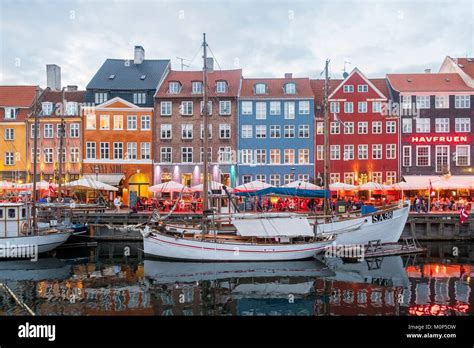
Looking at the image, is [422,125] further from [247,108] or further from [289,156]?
[247,108]

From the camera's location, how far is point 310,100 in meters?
45.0

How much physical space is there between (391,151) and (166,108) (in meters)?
23.4

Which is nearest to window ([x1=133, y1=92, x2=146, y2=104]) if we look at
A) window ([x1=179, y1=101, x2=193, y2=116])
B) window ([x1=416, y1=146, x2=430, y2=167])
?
window ([x1=179, y1=101, x2=193, y2=116])

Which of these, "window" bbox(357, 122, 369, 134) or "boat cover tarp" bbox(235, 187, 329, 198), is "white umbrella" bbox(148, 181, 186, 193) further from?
"window" bbox(357, 122, 369, 134)

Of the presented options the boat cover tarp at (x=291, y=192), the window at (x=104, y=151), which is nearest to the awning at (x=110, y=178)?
the window at (x=104, y=151)

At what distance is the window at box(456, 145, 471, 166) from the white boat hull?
2589 cm

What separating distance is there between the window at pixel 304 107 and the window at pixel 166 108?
13.3 meters

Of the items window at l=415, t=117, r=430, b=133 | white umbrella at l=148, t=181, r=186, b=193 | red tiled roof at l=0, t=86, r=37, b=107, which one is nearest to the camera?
white umbrella at l=148, t=181, r=186, b=193

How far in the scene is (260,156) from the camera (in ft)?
148

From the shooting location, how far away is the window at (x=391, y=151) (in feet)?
146

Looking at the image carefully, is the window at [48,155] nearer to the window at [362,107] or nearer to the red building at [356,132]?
the red building at [356,132]

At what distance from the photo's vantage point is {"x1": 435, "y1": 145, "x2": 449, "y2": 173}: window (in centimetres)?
4353

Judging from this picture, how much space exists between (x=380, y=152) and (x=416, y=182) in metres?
7.63

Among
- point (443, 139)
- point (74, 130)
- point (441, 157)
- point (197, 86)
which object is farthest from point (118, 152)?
point (443, 139)
